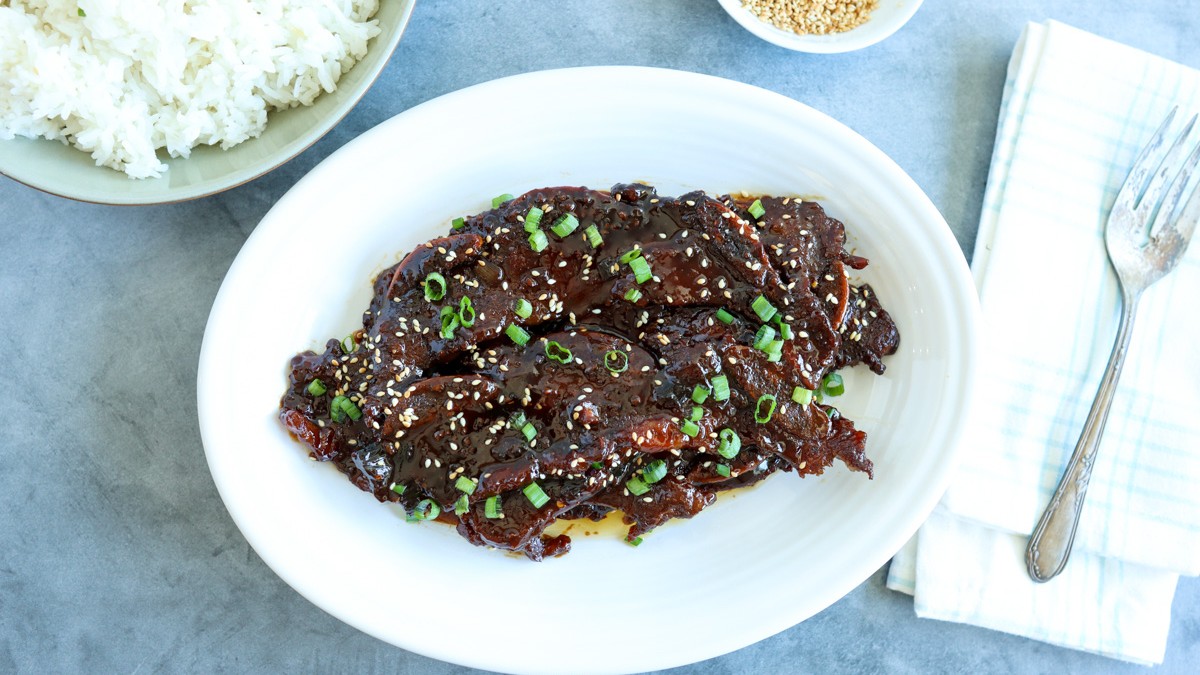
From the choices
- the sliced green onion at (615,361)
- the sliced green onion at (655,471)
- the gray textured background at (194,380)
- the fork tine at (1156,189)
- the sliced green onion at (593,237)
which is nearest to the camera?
the sliced green onion at (615,361)

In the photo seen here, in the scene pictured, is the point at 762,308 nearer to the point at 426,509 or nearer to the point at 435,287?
the point at 435,287

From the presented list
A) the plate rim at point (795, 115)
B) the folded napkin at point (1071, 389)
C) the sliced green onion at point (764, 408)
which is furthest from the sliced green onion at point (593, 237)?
the folded napkin at point (1071, 389)

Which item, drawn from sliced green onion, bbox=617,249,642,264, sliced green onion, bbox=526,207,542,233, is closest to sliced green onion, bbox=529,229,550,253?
sliced green onion, bbox=526,207,542,233

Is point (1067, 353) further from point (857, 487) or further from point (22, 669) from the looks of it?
point (22, 669)

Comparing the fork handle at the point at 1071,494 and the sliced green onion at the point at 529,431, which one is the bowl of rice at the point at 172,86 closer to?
the sliced green onion at the point at 529,431

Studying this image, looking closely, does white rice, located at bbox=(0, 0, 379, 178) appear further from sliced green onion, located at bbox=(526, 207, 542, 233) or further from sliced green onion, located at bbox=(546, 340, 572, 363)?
sliced green onion, located at bbox=(546, 340, 572, 363)

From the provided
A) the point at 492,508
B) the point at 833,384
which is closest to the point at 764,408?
the point at 833,384
